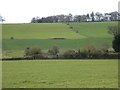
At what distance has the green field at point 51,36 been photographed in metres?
65.7

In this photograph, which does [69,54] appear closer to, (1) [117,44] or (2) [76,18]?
(1) [117,44]

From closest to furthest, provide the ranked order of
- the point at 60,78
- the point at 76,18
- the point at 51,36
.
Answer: the point at 60,78
the point at 51,36
the point at 76,18

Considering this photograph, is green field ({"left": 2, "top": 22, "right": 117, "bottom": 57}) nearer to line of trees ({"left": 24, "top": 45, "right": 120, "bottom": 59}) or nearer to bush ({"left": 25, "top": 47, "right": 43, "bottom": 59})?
bush ({"left": 25, "top": 47, "right": 43, "bottom": 59})

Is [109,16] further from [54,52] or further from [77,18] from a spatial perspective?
[54,52]

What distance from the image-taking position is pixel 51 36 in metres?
76.7

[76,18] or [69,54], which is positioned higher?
[76,18]

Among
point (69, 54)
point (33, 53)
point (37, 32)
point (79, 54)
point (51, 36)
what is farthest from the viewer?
point (37, 32)

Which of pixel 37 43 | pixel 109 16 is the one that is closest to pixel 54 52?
pixel 37 43

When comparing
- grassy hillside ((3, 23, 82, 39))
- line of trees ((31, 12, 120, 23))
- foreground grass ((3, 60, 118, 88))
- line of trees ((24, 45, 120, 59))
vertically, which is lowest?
line of trees ((24, 45, 120, 59))

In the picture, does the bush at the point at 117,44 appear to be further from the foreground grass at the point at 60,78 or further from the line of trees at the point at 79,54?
the foreground grass at the point at 60,78

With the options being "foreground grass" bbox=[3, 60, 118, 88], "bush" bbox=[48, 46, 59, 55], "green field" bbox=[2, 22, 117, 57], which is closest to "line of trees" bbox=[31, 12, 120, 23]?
"green field" bbox=[2, 22, 117, 57]

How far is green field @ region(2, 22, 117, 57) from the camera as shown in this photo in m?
65.7

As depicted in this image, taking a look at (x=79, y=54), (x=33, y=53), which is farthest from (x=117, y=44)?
(x=33, y=53)

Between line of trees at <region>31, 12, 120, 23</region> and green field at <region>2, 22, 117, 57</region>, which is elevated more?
line of trees at <region>31, 12, 120, 23</region>
